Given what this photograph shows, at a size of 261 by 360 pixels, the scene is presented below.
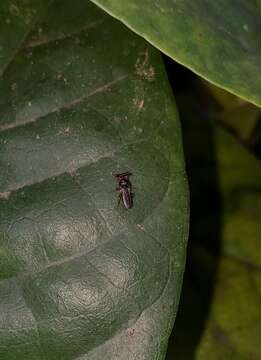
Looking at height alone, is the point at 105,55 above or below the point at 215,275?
above

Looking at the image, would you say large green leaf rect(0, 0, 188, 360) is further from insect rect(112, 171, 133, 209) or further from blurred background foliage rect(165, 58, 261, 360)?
blurred background foliage rect(165, 58, 261, 360)

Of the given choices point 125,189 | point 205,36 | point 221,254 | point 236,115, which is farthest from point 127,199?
point 236,115

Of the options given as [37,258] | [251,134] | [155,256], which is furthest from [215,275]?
[37,258]

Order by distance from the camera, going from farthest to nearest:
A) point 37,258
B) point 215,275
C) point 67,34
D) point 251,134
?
point 251,134, point 215,275, point 67,34, point 37,258

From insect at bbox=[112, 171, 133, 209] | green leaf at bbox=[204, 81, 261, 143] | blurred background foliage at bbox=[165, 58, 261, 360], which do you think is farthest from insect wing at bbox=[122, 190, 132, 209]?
green leaf at bbox=[204, 81, 261, 143]

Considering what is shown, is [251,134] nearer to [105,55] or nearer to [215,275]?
[215,275]

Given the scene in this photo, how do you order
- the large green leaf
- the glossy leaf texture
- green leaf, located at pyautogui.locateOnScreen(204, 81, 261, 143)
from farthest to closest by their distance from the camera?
green leaf, located at pyautogui.locateOnScreen(204, 81, 261, 143), the glossy leaf texture, the large green leaf
